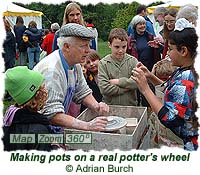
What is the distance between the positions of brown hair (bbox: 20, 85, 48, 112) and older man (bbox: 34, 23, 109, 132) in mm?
147

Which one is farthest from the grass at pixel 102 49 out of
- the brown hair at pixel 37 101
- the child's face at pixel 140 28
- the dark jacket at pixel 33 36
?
the brown hair at pixel 37 101

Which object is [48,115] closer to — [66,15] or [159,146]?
[159,146]

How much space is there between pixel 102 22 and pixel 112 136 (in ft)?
13.3

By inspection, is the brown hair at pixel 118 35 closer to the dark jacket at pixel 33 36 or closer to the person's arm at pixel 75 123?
the person's arm at pixel 75 123

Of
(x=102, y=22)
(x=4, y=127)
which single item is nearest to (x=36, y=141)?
(x=4, y=127)

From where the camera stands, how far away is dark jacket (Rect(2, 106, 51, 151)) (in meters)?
1.36

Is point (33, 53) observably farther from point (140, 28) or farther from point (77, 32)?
point (77, 32)

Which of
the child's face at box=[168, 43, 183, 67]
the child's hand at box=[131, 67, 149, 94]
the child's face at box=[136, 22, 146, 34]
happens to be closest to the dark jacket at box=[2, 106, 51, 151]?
the child's hand at box=[131, 67, 149, 94]

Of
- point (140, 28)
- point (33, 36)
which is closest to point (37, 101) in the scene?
point (140, 28)

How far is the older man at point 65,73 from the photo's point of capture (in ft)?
5.18

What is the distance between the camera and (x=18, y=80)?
4.56 ft

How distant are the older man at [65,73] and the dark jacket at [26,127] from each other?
17cm

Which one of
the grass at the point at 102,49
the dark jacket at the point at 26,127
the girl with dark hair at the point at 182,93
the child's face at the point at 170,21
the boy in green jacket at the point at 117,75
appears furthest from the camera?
the grass at the point at 102,49

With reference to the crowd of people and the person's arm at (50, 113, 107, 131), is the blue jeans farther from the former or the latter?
the person's arm at (50, 113, 107, 131)
